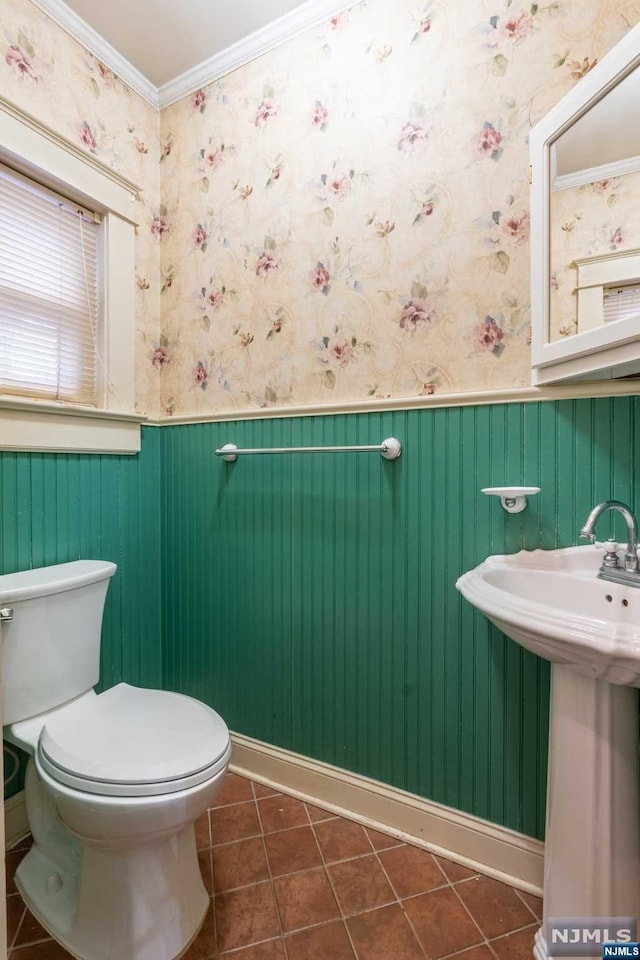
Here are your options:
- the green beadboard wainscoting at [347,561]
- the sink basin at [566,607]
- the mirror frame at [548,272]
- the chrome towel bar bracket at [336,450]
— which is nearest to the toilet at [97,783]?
the green beadboard wainscoting at [347,561]

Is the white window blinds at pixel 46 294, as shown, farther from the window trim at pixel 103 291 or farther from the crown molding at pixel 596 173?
the crown molding at pixel 596 173

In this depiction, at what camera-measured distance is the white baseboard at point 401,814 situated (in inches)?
46.1

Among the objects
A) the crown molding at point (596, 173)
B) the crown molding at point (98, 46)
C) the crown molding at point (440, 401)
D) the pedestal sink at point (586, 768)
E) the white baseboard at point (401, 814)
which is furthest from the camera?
the crown molding at point (98, 46)

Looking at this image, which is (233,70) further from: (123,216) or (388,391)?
(388,391)

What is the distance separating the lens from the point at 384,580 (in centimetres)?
136

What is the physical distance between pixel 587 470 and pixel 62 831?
1.59 m

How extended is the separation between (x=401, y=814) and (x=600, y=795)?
0.66 metres

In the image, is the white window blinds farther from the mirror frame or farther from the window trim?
the mirror frame

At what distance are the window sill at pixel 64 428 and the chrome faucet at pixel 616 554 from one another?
1.46 meters

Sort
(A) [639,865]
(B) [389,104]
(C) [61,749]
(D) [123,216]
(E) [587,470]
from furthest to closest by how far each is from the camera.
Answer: (D) [123,216] → (B) [389,104] → (E) [587,470] → (C) [61,749] → (A) [639,865]

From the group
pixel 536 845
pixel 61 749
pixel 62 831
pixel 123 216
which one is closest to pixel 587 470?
pixel 536 845

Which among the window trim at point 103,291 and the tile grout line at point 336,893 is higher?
the window trim at point 103,291

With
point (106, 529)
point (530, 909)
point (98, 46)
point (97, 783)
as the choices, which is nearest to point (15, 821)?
point (97, 783)

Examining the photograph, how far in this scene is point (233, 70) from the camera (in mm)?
1592
